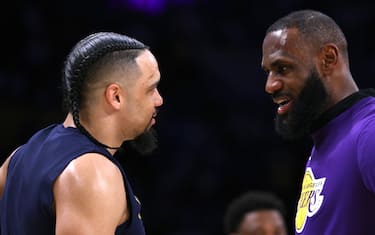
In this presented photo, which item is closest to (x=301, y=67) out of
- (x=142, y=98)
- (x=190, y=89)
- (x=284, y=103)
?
(x=284, y=103)

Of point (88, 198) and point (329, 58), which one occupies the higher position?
point (329, 58)

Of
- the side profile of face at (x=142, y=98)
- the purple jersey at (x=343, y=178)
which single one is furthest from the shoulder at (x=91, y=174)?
the purple jersey at (x=343, y=178)

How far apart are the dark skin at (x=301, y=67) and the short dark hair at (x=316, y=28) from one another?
0.06 ft

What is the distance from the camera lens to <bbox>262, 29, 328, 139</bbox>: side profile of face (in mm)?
2312

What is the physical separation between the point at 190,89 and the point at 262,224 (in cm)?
316

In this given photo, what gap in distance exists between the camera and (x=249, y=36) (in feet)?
24.3

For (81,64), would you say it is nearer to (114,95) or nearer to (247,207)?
(114,95)

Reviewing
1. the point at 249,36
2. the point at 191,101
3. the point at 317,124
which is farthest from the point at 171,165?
the point at 317,124

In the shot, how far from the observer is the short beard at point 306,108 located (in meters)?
2.31

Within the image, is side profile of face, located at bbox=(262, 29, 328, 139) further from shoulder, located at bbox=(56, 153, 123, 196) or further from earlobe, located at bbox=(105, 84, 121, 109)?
shoulder, located at bbox=(56, 153, 123, 196)

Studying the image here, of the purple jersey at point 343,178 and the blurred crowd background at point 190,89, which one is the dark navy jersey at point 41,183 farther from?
Answer: the blurred crowd background at point 190,89

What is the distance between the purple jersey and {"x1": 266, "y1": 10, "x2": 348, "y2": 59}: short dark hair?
0.23 m

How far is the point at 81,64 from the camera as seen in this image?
220 centimetres

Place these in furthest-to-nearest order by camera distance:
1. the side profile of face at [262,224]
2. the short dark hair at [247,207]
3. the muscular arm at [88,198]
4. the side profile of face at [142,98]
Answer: the short dark hair at [247,207]
the side profile of face at [262,224]
the side profile of face at [142,98]
the muscular arm at [88,198]
